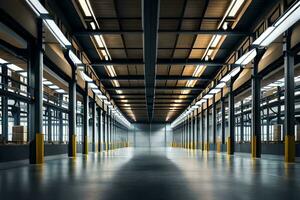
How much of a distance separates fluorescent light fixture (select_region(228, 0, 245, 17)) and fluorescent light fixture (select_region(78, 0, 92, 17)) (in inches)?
280

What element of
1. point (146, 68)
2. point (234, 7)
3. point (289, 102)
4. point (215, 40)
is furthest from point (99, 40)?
point (289, 102)

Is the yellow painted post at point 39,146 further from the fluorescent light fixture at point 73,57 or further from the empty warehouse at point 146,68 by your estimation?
the fluorescent light fixture at point 73,57

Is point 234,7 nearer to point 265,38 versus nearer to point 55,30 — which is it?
point 265,38

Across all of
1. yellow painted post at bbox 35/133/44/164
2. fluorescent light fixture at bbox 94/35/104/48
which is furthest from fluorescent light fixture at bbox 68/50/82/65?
yellow painted post at bbox 35/133/44/164

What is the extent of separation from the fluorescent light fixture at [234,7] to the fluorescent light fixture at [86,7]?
7112mm

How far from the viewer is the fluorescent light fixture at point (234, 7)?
19.2 m

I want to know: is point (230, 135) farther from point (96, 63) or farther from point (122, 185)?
point (122, 185)

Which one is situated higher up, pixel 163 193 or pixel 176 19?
pixel 176 19

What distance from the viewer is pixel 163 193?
23.4 feet

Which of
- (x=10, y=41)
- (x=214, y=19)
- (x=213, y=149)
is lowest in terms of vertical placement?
(x=213, y=149)

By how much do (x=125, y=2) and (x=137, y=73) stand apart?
59.1ft

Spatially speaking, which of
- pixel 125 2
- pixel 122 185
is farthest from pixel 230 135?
pixel 122 185

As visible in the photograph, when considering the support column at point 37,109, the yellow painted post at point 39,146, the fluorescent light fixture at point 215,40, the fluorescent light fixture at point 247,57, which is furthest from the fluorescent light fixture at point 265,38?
the yellow painted post at point 39,146

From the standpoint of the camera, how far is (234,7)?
20.0 m
